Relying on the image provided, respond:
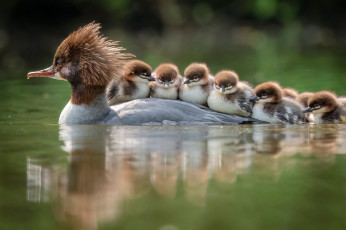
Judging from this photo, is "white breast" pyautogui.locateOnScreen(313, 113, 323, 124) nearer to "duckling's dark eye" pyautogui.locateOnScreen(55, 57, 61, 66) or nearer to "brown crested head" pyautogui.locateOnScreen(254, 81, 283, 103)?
"brown crested head" pyautogui.locateOnScreen(254, 81, 283, 103)

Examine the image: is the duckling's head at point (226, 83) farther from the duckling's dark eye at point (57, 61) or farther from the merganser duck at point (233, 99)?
the duckling's dark eye at point (57, 61)

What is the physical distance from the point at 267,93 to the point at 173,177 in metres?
3.19

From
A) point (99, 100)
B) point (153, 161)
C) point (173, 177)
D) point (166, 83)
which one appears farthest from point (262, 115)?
point (173, 177)

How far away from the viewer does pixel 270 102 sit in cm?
778

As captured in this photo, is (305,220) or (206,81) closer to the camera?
(305,220)

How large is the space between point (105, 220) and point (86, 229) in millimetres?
178

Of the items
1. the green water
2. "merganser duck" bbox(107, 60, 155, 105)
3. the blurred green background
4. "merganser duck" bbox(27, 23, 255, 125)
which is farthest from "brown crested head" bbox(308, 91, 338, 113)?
the blurred green background

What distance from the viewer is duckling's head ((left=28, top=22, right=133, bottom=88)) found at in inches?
295

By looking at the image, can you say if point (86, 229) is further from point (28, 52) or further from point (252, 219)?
point (28, 52)

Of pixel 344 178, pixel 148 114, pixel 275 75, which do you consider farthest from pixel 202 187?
pixel 275 75

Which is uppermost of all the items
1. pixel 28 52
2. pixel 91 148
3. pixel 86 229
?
pixel 28 52

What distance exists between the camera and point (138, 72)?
774 centimetres

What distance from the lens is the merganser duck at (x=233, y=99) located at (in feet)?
25.4

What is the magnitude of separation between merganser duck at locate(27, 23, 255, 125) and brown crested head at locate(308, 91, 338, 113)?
1.02m
